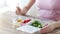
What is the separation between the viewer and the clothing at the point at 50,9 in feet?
4.35

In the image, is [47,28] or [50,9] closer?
[47,28]

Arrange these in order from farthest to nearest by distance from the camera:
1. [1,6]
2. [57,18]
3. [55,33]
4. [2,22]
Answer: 1. [1,6]
2. [57,18]
3. [2,22]
4. [55,33]

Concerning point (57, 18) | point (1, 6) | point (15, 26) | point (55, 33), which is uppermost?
point (1, 6)

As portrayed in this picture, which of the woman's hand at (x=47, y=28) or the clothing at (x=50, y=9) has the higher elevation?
the clothing at (x=50, y=9)

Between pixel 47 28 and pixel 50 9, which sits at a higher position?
pixel 50 9

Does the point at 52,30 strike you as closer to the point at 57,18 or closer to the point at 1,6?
the point at 57,18

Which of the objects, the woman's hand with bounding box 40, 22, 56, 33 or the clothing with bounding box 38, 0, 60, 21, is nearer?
the woman's hand with bounding box 40, 22, 56, 33

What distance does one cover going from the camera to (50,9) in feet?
4.48

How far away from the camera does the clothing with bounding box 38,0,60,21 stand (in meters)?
1.33

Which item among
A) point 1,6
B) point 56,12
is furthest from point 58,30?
point 1,6

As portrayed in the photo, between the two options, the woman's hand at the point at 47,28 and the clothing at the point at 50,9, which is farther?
the clothing at the point at 50,9

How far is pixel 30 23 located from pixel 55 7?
0.37m

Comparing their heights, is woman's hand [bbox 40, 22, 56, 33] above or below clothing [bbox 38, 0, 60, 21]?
below

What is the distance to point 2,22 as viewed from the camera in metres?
1.20
